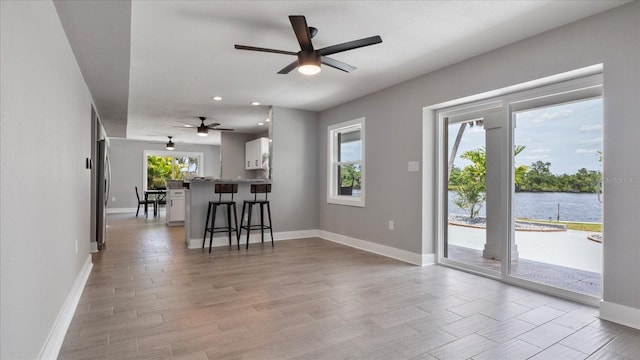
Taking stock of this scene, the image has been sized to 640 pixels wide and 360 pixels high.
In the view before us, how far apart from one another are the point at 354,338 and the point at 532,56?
295 cm

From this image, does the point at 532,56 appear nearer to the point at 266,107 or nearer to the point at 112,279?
the point at 266,107

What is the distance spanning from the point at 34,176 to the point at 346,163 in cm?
464

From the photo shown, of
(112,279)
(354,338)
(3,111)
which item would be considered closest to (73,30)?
(3,111)

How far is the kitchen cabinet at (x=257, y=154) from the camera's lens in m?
8.47

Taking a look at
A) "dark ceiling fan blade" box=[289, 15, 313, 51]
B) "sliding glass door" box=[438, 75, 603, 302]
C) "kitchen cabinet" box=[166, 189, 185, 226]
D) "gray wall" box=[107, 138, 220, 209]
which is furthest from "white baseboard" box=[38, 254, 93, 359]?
"gray wall" box=[107, 138, 220, 209]

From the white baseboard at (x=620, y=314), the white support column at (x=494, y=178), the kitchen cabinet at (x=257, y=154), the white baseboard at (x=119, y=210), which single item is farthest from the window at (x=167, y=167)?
the white baseboard at (x=620, y=314)

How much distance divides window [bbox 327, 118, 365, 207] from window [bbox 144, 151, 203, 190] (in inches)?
293

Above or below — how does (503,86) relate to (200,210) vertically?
above

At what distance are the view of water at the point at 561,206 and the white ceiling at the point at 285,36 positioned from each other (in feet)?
5.04

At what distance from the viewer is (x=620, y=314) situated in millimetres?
2607

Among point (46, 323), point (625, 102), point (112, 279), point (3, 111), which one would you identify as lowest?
point (112, 279)

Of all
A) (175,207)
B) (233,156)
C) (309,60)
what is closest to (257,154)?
(233,156)

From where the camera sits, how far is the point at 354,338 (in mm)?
2355

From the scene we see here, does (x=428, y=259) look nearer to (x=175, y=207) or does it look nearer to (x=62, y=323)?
(x=62, y=323)
